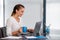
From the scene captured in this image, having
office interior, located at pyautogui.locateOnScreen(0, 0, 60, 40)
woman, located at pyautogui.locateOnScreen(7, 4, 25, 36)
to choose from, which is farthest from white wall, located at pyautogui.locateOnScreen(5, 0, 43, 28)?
woman, located at pyautogui.locateOnScreen(7, 4, 25, 36)

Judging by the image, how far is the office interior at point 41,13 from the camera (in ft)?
15.4

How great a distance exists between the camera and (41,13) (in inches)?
189

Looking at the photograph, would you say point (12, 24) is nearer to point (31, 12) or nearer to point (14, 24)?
point (14, 24)

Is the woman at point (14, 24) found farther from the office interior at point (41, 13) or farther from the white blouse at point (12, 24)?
the office interior at point (41, 13)

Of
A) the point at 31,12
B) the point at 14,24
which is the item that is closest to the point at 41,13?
the point at 31,12

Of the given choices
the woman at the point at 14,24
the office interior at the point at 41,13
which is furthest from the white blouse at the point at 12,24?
the office interior at the point at 41,13

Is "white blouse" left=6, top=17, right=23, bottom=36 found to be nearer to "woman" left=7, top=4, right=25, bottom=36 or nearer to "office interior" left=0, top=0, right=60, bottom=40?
"woman" left=7, top=4, right=25, bottom=36

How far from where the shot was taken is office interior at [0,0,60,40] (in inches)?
185

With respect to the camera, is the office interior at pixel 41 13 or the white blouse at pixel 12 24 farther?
the office interior at pixel 41 13

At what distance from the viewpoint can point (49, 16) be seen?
15.6 ft

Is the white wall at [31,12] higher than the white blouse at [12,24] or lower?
higher

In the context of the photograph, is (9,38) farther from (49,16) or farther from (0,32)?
(49,16)

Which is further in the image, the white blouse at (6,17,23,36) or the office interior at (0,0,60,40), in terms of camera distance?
the office interior at (0,0,60,40)

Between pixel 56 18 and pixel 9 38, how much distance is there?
2517 millimetres
